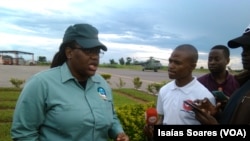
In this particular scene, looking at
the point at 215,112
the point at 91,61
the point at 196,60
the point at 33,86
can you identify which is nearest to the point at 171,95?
the point at 196,60

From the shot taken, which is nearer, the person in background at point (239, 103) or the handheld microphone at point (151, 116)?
the person in background at point (239, 103)

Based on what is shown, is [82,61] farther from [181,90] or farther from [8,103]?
[8,103]

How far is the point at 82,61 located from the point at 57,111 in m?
0.42

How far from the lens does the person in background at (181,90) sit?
321 cm

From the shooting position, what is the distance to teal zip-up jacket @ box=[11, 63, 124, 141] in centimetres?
247

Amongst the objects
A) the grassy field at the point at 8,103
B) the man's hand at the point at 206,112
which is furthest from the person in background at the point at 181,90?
the grassy field at the point at 8,103

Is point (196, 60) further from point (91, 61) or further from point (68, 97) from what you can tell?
point (68, 97)

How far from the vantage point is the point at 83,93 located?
268 centimetres

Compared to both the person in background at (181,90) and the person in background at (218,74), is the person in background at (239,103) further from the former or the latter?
the person in background at (218,74)

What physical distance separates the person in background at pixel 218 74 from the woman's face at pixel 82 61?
2150 millimetres

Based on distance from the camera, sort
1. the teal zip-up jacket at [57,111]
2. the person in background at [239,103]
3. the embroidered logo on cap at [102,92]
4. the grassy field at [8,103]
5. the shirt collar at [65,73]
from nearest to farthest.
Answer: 1. the person in background at [239,103]
2. the teal zip-up jacket at [57,111]
3. the shirt collar at [65,73]
4. the embroidered logo on cap at [102,92]
5. the grassy field at [8,103]

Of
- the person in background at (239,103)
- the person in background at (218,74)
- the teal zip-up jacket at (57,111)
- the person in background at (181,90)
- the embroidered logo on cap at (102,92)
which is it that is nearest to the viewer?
the person in background at (239,103)

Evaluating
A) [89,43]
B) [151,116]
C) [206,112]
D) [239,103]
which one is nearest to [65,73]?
[89,43]

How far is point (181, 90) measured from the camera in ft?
10.9
